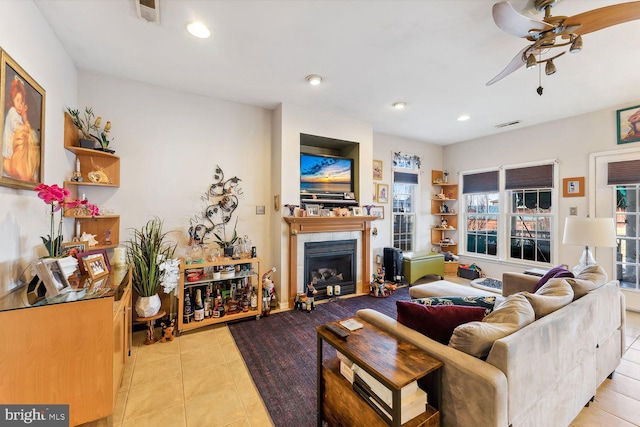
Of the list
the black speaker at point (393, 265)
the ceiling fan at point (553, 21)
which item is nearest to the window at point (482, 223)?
the black speaker at point (393, 265)

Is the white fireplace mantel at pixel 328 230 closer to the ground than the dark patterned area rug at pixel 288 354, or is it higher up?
higher up

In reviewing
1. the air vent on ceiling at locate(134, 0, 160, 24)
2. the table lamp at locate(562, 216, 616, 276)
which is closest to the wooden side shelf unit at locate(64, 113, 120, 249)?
the air vent on ceiling at locate(134, 0, 160, 24)

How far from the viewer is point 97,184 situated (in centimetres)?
255

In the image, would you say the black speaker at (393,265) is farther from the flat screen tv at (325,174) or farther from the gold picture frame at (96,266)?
the gold picture frame at (96,266)

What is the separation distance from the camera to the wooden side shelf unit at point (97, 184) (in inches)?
98.8

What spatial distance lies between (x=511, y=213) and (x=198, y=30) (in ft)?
18.3

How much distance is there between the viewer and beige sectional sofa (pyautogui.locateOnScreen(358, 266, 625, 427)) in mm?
1048

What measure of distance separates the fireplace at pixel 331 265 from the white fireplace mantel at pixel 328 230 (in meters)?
0.17

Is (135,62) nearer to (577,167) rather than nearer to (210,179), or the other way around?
(210,179)

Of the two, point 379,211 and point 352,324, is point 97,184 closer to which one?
point 352,324

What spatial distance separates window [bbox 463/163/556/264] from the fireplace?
9.78 ft

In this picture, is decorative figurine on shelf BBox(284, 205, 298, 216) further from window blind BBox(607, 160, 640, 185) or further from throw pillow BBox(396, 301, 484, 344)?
window blind BBox(607, 160, 640, 185)

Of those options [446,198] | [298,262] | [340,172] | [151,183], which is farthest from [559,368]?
[446,198]

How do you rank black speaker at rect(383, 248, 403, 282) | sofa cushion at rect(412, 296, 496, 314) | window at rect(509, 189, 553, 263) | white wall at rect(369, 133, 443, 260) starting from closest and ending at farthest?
1. sofa cushion at rect(412, 296, 496, 314)
2. window at rect(509, 189, 553, 263)
3. black speaker at rect(383, 248, 403, 282)
4. white wall at rect(369, 133, 443, 260)
